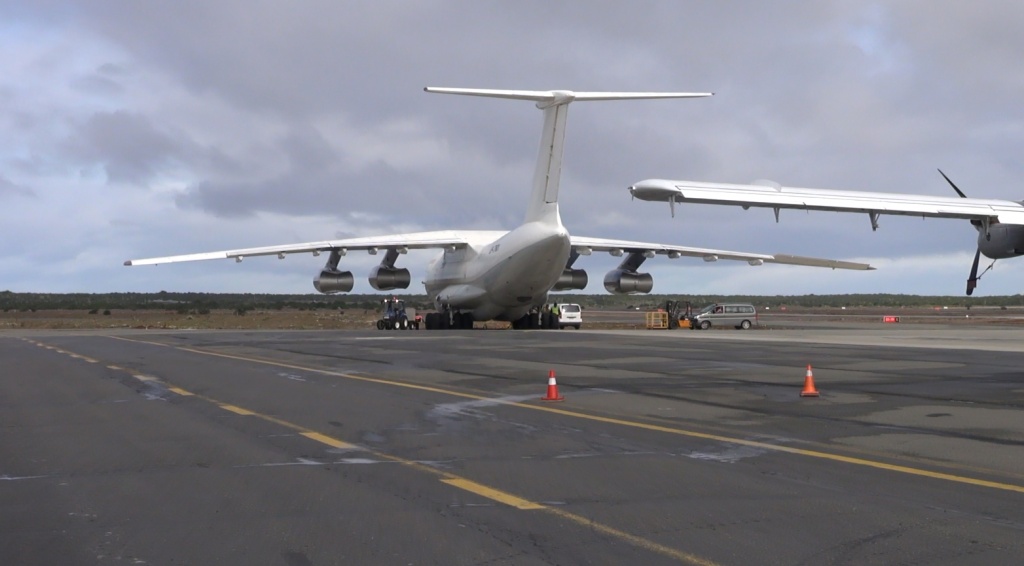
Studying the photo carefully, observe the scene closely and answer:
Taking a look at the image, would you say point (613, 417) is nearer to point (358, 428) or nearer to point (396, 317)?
point (358, 428)

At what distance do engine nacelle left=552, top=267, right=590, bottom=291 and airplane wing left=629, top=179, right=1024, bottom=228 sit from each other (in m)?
31.0

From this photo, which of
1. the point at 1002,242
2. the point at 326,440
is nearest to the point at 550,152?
the point at 1002,242

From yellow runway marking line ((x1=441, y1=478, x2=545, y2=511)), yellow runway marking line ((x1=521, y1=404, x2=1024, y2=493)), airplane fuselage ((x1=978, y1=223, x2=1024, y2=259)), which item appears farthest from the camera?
airplane fuselage ((x1=978, y1=223, x2=1024, y2=259))

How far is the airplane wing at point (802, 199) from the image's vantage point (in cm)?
1798

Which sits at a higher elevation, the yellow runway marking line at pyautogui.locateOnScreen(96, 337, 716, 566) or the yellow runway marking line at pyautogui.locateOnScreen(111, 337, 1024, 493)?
the yellow runway marking line at pyautogui.locateOnScreen(111, 337, 1024, 493)

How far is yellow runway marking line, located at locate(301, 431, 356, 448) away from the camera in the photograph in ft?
37.3

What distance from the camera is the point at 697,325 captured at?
2296 inches

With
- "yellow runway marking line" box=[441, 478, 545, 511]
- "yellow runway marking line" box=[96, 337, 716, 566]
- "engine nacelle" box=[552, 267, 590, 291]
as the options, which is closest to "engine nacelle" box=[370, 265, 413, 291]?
"engine nacelle" box=[552, 267, 590, 291]

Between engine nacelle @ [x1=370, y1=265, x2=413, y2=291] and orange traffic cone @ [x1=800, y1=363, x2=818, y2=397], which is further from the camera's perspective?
engine nacelle @ [x1=370, y1=265, x2=413, y2=291]

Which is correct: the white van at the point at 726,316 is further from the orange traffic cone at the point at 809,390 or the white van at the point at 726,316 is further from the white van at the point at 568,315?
the orange traffic cone at the point at 809,390

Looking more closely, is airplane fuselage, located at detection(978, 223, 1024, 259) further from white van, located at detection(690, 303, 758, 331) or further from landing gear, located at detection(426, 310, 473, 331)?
white van, located at detection(690, 303, 758, 331)

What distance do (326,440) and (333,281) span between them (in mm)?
39046

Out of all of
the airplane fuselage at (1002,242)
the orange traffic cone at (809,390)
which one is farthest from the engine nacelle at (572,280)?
the orange traffic cone at (809,390)

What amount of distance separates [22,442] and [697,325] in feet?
161
